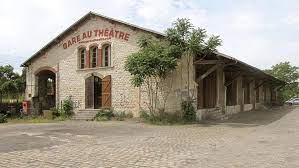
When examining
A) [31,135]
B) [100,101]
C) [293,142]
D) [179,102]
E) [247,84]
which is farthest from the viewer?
[247,84]

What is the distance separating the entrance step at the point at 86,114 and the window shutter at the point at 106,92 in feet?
2.02

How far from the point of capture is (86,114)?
2258 cm

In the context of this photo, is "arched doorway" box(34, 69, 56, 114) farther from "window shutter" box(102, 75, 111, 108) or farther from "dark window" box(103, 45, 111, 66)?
"window shutter" box(102, 75, 111, 108)

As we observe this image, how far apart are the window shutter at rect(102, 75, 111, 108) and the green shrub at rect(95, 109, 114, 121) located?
51cm

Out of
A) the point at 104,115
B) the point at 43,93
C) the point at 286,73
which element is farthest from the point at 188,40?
the point at 286,73

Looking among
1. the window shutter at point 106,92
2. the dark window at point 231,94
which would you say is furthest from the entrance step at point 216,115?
the window shutter at point 106,92

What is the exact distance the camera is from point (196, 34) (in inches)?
752

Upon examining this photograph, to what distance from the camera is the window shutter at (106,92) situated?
2264 cm

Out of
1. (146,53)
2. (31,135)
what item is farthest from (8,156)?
(146,53)

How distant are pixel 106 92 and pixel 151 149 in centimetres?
1227

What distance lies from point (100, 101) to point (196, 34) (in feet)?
24.6

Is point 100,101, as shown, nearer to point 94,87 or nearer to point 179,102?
point 94,87

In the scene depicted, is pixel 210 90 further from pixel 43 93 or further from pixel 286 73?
pixel 286 73

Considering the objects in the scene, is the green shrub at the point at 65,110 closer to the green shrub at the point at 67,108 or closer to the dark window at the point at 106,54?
the green shrub at the point at 67,108
